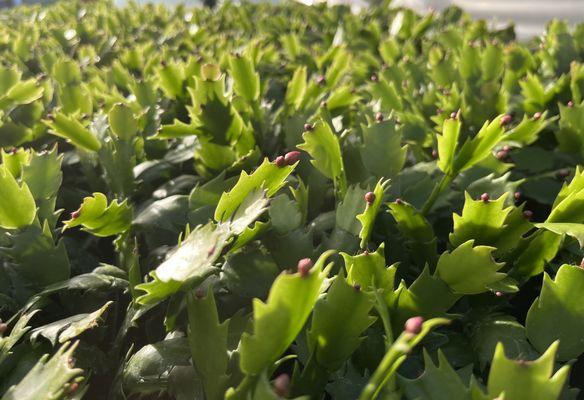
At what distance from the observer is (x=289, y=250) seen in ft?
3.98

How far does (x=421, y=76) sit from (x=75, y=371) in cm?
193

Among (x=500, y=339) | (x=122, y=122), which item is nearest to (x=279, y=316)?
(x=500, y=339)

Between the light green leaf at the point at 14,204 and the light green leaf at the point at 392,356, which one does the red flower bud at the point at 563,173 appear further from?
the light green leaf at the point at 14,204

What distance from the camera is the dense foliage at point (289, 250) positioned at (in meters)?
0.96

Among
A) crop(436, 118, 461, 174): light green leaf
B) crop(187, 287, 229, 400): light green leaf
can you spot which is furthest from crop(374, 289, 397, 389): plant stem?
crop(436, 118, 461, 174): light green leaf

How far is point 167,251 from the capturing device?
135cm

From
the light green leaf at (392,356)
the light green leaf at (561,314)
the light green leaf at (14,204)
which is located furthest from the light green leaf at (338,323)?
the light green leaf at (14,204)

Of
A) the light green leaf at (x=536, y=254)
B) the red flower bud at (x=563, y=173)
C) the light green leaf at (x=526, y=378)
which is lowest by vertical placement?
the red flower bud at (x=563, y=173)

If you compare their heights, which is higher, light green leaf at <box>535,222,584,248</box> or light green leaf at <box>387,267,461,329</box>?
light green leaf at <box>535,222,584,248</box>

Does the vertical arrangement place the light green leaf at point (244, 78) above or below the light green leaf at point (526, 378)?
above

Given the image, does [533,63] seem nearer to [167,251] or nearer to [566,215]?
[566,215]

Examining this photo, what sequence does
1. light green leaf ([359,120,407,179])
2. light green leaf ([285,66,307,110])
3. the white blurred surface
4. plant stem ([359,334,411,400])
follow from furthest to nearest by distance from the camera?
the white blurred surface
light green leaf ([285,66,307,110])
light green leaf ([359,120,407,179])
plant stem ([359,334,411,400])

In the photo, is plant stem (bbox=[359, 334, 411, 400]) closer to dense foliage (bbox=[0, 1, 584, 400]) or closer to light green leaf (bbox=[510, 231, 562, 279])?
dense foliage (bbox=[0, 1, 584, 400])

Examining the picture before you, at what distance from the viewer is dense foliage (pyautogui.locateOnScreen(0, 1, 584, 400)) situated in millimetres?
959
